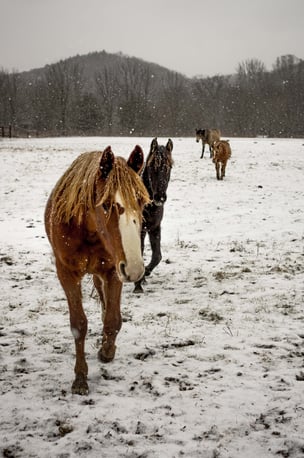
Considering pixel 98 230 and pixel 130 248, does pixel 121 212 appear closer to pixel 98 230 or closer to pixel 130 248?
pixel 130 248

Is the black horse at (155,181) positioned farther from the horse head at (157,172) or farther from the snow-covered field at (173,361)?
the snow-covered field at (173,361)

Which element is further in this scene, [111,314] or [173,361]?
[173,361]

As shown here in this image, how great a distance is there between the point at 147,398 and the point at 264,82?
73.9 m

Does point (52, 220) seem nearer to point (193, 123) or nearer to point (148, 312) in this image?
point (148, 312)

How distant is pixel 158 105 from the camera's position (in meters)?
64.4

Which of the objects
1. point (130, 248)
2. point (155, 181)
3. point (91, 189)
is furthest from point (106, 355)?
point (155, 181)

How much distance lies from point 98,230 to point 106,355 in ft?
4.51

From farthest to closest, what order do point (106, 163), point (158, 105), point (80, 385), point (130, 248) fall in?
point (158, 105)
point (80, 385)
point (106, 163)
point (130, 248)

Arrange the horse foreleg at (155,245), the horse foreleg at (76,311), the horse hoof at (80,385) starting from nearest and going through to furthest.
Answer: the horse hoof at (80,385)
the horse foreleg at (76,311)
the horse foreleg at (155,245)

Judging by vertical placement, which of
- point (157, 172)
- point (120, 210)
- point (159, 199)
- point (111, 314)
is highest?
point (157, 172)

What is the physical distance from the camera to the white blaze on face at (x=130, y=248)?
8.13 ft

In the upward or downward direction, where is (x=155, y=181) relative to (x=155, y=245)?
upward

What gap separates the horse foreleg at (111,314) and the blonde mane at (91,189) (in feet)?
2.16

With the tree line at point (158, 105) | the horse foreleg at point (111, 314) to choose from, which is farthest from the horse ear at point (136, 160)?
the tree line at point (158, 105)
